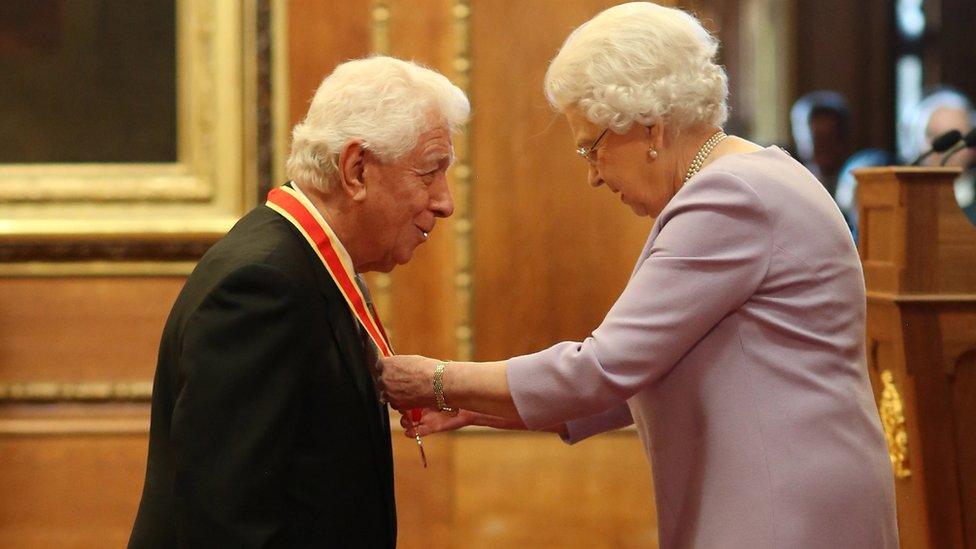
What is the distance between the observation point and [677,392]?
222 centimetres

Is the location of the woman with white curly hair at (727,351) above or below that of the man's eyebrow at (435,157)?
below

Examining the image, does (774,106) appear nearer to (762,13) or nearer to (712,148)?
(762,13)

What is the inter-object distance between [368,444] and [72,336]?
2684 millimetres

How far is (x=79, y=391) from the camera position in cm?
447

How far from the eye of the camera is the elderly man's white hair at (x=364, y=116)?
2.30 metres

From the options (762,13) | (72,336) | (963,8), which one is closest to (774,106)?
(762,13)

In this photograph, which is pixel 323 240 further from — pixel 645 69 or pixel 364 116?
pixel 645 69

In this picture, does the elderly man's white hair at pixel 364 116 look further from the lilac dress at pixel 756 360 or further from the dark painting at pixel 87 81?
the dark painting at pixel 87 81

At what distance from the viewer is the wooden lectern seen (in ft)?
10.3

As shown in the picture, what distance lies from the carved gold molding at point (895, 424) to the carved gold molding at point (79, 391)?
8.53 ft

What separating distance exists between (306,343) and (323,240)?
0.84ft

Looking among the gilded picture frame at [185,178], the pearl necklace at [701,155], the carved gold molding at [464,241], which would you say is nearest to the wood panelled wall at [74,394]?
the gilded picture frame at [185,178]

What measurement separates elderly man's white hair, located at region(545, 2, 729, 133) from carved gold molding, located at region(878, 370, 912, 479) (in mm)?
1268

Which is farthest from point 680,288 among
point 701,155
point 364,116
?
point 364,116
